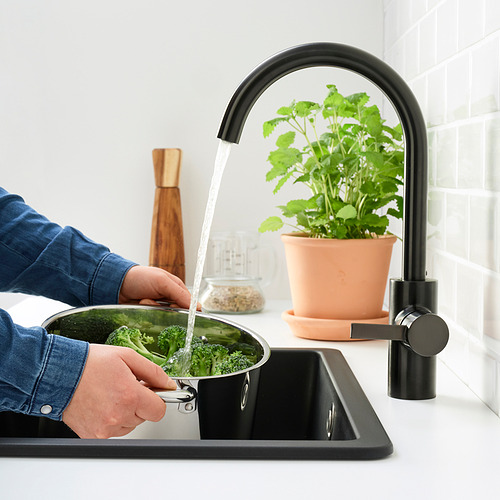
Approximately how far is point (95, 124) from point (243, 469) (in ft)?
4.29

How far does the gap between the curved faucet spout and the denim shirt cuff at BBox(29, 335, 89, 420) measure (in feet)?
1.29

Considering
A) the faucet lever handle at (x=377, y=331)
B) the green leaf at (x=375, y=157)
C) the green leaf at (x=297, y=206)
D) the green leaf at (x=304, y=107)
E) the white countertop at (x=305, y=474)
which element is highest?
the green leaf at (x=304, y=107)

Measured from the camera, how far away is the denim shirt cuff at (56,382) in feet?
2.26

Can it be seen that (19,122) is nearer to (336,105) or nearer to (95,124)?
(95,124)

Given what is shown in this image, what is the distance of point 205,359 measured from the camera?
91 centimetres

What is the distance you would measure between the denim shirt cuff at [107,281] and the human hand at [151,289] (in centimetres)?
1

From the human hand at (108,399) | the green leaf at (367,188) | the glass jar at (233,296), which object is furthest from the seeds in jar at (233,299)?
the human hand at (108,399)

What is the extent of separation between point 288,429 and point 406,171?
0.44m

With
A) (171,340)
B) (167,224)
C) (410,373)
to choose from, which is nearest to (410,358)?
(410,373)

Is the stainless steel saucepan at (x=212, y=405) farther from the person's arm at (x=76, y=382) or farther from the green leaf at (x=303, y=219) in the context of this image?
the green leaf at (x=303, y=219)

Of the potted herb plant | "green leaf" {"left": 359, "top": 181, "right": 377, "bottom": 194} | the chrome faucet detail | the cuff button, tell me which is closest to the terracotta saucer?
the potted herb plant

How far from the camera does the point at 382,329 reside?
79cm

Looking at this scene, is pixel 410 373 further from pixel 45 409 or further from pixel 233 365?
pixel 45 409

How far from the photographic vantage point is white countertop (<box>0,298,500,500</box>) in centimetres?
56
